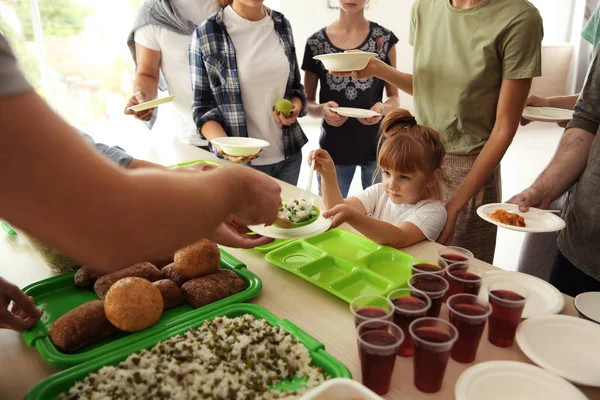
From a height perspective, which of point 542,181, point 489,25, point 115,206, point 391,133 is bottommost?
point 542,181

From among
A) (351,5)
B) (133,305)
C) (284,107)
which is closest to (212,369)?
(133,305)

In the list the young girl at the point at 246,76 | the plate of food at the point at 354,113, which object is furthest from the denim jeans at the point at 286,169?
the plate of food at the point at 354,113

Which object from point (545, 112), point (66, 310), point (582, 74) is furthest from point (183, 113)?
point (582, 74)

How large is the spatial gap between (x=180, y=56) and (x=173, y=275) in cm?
161

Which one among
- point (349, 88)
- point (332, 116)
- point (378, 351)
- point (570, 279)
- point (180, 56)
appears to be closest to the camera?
point (378, 351)

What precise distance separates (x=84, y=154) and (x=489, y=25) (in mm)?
1717

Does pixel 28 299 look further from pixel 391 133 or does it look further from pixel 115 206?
pixel 391 133

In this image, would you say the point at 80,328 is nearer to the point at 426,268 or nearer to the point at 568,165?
the point at 426,268

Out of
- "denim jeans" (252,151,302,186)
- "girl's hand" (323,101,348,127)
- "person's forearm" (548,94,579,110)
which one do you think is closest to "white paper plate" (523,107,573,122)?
"person's forearm" (548,94,579,110)

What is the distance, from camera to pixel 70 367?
38.4 inches

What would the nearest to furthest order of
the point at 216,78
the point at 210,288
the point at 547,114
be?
A: the point at 210,288, the point at 216,78, the point at 547,114

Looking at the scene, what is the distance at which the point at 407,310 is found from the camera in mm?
994

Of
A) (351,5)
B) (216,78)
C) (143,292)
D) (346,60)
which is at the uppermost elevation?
(351,5)

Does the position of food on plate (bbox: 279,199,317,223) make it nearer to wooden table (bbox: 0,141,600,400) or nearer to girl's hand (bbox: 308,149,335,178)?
wooden table (bbox: 0,141,600,400)
